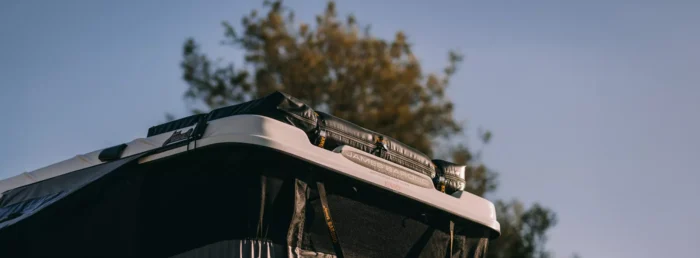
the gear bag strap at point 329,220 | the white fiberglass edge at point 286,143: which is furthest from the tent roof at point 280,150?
the gear bag strap at point 329,220

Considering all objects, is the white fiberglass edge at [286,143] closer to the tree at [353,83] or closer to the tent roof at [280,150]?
the tent roof at [280,150]

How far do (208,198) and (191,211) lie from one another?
0.11 meters

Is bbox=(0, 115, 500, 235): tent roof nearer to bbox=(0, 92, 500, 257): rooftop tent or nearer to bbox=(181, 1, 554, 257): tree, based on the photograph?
bbox=(0, 92, 500, 257): rooftop tent

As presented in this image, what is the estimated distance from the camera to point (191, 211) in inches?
187

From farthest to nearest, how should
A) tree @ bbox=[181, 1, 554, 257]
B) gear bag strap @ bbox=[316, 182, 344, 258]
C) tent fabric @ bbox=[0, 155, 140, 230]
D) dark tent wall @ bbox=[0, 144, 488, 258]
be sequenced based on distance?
tree @ bbox=[181, 1, 554, 257]
gear bag strap @ bbox=[316, 182, 344, 258]
tent fabric @ bbox=[0, 155, 140, 230]
dark tent wall @ bbox=[0, 144, 488, 258]

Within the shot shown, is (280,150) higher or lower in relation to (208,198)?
higher

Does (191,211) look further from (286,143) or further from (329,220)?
(329,220)

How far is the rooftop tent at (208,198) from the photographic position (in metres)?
4.71

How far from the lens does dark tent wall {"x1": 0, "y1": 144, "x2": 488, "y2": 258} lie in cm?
471

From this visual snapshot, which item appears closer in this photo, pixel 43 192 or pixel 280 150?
pixel 280 150

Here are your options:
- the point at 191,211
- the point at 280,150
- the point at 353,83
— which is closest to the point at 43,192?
the point at 191,211

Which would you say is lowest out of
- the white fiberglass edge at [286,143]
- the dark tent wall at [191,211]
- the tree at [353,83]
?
the dark tent wall at [191,211]

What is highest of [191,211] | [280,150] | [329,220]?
[280,150]

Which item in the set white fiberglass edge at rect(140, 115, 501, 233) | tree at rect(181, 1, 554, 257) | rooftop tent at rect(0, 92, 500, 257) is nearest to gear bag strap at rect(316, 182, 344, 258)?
rooftop tent at rect(0, 92, 500, 257)
